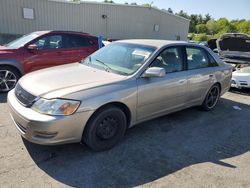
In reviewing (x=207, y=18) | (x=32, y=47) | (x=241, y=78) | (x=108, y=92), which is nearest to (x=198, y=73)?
(x=108, y=92)

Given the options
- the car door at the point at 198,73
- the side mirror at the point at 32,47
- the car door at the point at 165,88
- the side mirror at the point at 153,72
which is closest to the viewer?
the side mirror at the point at 153,72

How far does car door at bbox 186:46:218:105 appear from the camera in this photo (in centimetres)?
483

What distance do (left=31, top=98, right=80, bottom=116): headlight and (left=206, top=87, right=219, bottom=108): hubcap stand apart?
3585 millimetres

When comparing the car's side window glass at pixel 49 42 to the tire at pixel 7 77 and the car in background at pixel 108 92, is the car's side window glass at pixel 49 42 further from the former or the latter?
the car in background at pixel 108 92

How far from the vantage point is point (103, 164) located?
333cm

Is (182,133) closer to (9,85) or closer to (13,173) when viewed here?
(13,173)

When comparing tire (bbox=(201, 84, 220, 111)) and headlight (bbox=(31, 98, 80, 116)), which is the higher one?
headlight (bbox=(31, 98, 80, 116))

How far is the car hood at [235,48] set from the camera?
344 inches

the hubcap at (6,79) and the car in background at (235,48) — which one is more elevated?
the car in background at (235,48)

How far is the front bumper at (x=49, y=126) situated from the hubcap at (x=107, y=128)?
1.07 ft

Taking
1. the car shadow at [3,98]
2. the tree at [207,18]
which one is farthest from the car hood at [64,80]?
the tree at [207,18]

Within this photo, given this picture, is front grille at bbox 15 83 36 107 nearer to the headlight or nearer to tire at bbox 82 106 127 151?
the headlight

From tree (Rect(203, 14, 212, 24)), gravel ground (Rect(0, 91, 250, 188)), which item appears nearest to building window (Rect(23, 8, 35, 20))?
gravel ground (Rect(0, 91, 250, 188))

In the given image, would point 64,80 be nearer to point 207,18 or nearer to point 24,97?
point 24,97
